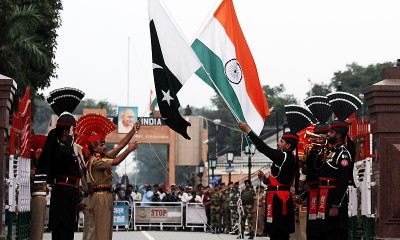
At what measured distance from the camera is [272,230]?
17062 mm

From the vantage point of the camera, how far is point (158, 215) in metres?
44.5

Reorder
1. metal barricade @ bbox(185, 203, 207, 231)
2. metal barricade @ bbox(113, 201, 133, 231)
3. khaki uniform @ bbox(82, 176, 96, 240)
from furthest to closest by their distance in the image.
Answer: metal barricade @ bbox(185, 203, 207, 231), metal barricade @ bbox(113, 201, 133, 231), khaki uniform @ bbox(82, 176, 96, 240)

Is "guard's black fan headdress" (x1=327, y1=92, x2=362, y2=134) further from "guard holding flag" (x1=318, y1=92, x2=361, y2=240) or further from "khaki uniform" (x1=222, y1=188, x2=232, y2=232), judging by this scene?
"khaki uniform" (x1=222, y1=188, x2=232, y2=232)

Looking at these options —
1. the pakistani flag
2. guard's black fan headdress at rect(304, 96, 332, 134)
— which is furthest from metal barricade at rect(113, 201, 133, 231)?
guard's black fan headdress at rect(304, 96, 332, 134)

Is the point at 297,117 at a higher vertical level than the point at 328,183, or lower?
higher

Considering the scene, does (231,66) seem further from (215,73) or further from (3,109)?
(3,109)

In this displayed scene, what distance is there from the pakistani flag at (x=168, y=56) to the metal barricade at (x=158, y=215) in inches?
986

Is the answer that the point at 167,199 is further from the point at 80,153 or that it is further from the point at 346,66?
the point at 346,66

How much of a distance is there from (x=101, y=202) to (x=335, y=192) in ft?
12.3

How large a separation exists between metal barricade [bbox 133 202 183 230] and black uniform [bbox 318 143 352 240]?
28.2 m

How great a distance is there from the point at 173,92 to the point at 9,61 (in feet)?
61.1

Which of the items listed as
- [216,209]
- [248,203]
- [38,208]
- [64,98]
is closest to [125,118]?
[216,209]

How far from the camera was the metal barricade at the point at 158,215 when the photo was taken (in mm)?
44438

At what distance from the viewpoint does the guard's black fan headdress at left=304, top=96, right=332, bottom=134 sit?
18.1 meters
